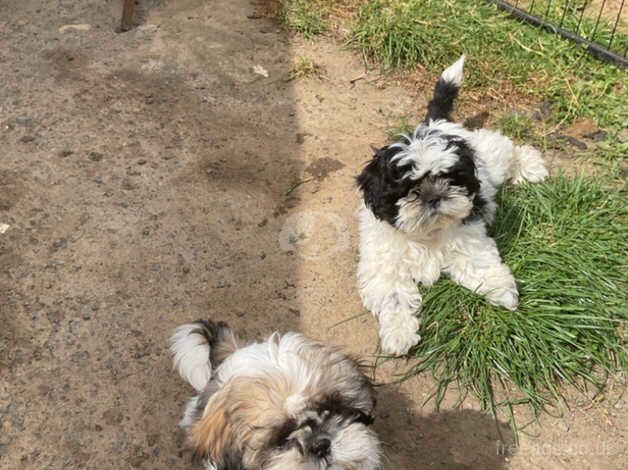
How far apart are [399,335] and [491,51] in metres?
3.05

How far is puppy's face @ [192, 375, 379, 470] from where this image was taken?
2.01 meters

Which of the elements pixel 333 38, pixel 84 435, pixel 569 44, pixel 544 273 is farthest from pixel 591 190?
pixel 84 435

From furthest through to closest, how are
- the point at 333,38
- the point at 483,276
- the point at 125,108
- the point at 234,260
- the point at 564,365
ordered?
1. the point at 333,38
2. the point at 125,108
3. the point at 234,260
4. the point at 483,276
5. the point at 564,365

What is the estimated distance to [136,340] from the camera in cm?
343

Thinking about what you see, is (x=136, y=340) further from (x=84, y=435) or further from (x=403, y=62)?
(x=403, y=62)

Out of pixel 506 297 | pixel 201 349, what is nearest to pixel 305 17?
pixel 506 297

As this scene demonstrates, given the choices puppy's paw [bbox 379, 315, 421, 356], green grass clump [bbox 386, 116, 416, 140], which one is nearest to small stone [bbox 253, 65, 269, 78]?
green grass clump [bbox 386, 116, 416, 140]

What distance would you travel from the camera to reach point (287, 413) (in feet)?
6.64

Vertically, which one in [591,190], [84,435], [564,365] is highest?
[591,190]

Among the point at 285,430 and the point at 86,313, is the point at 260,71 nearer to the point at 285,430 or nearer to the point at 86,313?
the point at 86,313

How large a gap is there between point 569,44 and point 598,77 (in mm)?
456

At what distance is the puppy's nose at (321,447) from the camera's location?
6.61ft

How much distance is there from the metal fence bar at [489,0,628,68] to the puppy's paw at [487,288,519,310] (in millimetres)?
2857

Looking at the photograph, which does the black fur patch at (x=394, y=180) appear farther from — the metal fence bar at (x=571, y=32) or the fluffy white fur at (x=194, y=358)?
the metal fence bar at (x=571, y=32)
